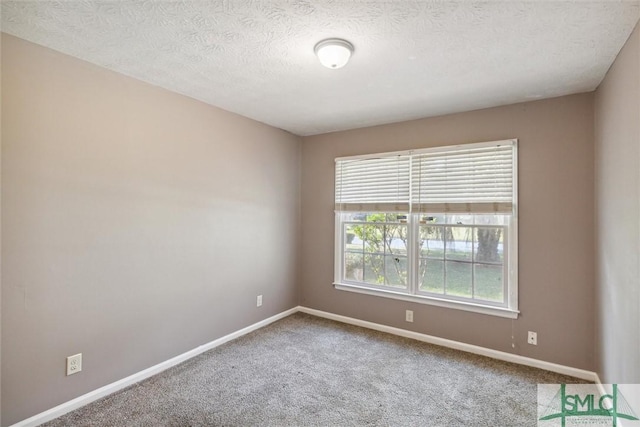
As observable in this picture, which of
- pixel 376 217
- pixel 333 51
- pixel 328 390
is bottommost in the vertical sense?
pixel 328 390

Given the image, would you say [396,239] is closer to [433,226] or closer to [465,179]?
[433,226]

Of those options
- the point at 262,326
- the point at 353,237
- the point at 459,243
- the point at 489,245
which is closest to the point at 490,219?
the point at 489,245

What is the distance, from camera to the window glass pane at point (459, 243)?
317cm

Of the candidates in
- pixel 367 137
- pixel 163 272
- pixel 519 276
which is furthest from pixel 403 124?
pixel 163 272

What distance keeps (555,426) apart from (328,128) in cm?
339

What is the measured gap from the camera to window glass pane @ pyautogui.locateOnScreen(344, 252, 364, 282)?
3.88 m

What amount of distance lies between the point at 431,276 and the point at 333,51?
249 centimetres

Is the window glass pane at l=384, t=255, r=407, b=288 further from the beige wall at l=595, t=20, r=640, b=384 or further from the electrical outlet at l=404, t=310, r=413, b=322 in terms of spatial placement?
the beige wall at l=595, t=20, r=640, b=384

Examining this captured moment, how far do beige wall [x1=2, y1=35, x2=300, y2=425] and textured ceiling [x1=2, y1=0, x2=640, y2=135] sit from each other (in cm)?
29

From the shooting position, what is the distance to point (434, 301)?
329 cm

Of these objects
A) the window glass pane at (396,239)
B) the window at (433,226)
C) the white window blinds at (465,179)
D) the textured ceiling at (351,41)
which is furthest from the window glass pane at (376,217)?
the textured ceiling at (351,41)

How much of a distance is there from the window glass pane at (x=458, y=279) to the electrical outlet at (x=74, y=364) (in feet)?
10.5

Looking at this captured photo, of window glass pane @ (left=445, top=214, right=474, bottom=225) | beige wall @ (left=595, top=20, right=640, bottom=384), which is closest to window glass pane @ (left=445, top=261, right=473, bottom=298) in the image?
window glass pane @ (left=445, top=214, right=474, bottom=225)

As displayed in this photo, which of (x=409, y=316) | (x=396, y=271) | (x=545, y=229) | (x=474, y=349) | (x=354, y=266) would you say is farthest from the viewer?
(x=354, y=266)
